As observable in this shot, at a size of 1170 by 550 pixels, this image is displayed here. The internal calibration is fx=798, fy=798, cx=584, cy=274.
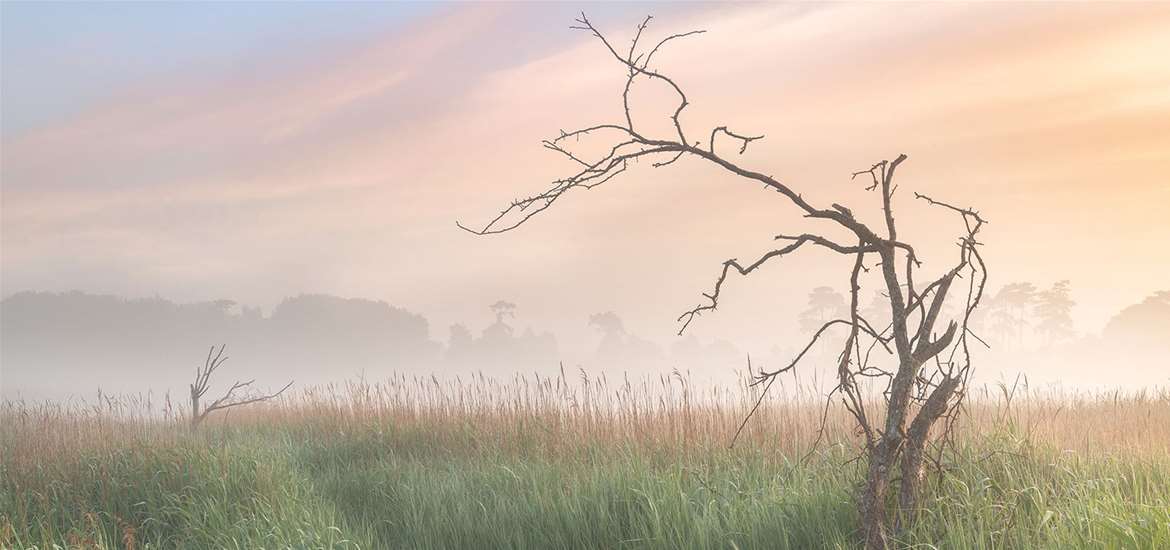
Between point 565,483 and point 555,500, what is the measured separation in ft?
1.73

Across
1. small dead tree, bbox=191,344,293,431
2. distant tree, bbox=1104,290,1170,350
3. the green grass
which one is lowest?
distant tree, bbox=1104,290,1170,350

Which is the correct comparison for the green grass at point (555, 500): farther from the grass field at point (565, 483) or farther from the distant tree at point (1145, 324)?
the distant tree at point (1145, 324)

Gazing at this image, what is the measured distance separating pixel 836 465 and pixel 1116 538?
212 cm

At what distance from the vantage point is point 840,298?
295 ft

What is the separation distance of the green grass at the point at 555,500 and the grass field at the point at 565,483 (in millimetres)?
21

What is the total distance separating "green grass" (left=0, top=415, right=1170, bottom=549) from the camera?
12.7ft

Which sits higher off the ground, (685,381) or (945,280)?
(945,280)

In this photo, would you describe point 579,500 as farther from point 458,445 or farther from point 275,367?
point 275,367

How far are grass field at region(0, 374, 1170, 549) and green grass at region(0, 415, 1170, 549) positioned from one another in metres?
0.02

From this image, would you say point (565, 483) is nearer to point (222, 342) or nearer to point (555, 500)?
point (555, 500)

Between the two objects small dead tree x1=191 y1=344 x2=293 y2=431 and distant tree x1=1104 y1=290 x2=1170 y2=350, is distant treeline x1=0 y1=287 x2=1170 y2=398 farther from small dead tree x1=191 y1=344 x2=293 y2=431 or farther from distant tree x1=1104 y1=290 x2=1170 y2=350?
small dead tree x1=191 y1=344 x2=293 y2=431

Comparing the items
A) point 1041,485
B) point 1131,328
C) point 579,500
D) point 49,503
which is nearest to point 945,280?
point 1041,485

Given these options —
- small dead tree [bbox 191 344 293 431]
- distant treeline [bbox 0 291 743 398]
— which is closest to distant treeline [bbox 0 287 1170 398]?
distant treeline [bbox 0 291 743 398]

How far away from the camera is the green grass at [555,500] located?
3.87m
